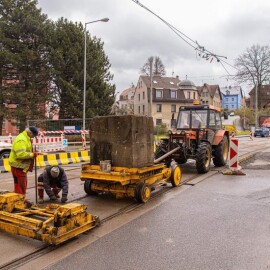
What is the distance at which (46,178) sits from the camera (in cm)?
737

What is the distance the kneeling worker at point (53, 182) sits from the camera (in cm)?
732

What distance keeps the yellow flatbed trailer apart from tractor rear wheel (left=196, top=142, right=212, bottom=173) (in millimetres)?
3029

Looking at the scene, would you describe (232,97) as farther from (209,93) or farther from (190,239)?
(190,239)

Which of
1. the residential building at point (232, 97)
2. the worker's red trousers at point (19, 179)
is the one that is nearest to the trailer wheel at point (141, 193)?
the worker's red trousers at point (19, 179)

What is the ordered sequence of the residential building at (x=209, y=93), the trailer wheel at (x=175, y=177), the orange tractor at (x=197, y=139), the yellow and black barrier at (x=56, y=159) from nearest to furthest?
A: the trailer wheel at (x=175, y=177) → the orange tractor at (x=197, y=139) → the yellow and black barrier at (x=56, y=159) → the residential building at (x=209, y=93)

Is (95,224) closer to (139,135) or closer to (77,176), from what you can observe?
(139,135)

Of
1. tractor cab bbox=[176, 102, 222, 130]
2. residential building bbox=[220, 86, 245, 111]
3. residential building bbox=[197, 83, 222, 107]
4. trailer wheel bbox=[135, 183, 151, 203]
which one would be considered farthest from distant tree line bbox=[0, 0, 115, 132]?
residential building bbox=[220, 86, 245, 111]

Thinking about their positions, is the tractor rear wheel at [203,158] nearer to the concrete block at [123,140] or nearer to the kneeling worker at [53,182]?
the concrete block at [123,140]

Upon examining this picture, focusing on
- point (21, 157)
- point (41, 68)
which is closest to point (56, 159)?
point (21, 157)

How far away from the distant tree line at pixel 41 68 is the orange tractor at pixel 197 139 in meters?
16.1

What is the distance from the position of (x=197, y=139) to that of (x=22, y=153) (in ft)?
21.8

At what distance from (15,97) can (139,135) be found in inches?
840

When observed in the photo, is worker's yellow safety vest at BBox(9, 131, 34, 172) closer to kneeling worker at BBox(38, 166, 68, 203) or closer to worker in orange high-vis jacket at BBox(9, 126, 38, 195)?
worker in orange high-vis jacket at BBox(9, 126, 38, 195)

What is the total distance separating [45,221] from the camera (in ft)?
16.3
